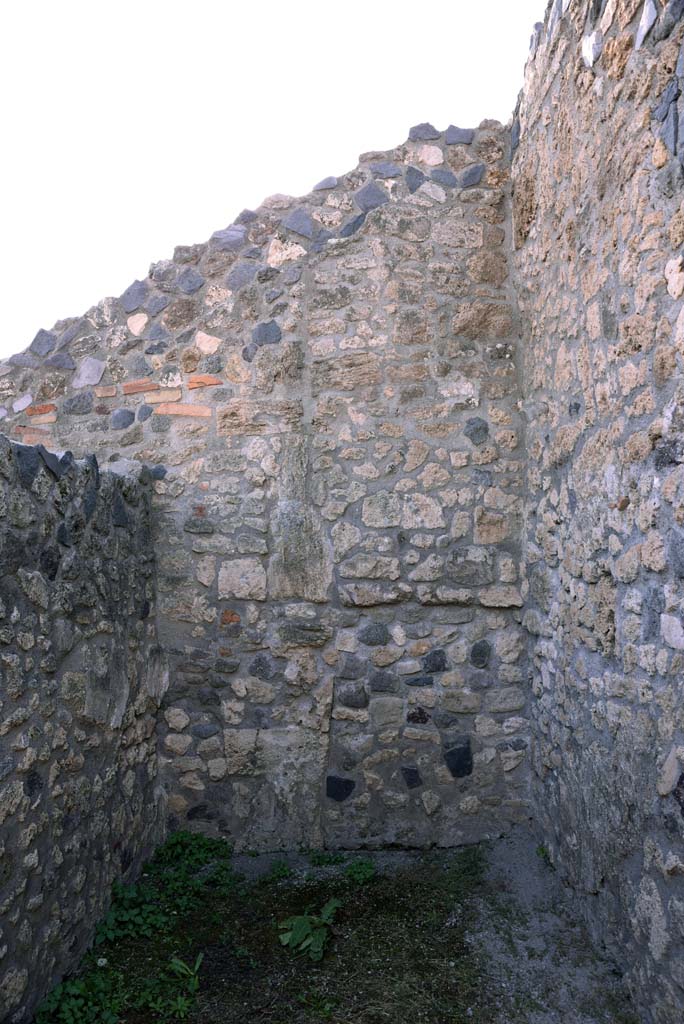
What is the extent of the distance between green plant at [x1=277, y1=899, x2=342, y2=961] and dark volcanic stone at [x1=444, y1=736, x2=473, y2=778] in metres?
0.89

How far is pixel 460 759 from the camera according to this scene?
3664 millimetres

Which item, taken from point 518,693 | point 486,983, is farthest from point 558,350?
point 486,983

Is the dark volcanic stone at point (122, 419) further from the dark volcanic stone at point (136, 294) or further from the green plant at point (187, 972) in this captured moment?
the green plant at point (187, 972)

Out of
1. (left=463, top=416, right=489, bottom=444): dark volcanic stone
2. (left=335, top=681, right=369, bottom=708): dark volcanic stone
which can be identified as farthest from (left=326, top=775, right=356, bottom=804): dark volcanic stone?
(left=463, top=416, right=489, bottom=444): dark volcanic stone

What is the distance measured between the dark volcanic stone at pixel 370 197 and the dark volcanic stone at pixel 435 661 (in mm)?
2278

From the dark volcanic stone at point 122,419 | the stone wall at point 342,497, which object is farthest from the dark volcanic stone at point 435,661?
the dark volcanic stone at point 122,419

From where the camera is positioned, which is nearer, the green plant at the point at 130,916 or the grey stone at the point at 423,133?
the green plant at the point at 130,916

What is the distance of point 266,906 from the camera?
317cm

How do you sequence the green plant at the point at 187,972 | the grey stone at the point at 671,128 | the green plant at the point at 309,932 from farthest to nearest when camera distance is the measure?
the green plant at the point at 309,932
the green plant at the point at 187,972
the grey stone at the point at 671,128

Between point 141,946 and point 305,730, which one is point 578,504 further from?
point 141,946

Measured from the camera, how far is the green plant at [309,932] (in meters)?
2.83

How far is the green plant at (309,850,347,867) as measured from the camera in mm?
3520

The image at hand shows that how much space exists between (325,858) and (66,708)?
154 centimetres

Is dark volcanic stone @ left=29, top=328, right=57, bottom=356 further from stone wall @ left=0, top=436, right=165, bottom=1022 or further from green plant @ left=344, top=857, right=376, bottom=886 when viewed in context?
green plant @ left=344, top=857, right=376, bottom=886
